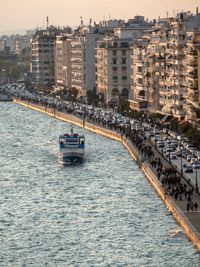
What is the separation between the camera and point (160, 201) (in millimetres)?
61500

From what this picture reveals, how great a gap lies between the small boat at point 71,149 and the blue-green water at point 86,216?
0.55m

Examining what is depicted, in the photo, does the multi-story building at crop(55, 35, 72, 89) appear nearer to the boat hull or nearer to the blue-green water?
the blue-green water

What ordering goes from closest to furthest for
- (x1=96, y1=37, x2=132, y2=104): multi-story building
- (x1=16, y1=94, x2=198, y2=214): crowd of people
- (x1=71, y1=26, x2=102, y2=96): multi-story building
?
(x1=16, y1=94, x2=198, y2=214): crowd of people → (x1=96, y1=37, x2=132, y2=104): multi-story building → (x1=71, y1=26, x2=102, y2=96): multi-story building

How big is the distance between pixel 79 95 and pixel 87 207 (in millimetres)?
76951

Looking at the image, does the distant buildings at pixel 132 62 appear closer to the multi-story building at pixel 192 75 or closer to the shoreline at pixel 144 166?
the multi-story building at pixel 192 75

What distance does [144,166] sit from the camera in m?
73.4

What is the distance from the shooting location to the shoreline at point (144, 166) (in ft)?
171

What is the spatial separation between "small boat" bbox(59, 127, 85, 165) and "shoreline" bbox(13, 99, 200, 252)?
273cm

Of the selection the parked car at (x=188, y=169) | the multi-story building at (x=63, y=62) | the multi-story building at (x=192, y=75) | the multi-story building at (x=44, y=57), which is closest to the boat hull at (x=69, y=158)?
the multi-story building at (x=192, y=75)

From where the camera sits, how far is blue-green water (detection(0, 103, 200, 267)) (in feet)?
164

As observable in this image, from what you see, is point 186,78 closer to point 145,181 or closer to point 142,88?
point 142,88

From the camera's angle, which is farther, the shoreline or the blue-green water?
the shoreline

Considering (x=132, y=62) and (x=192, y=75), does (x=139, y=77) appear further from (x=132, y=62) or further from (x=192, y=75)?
(x=192, y=75)

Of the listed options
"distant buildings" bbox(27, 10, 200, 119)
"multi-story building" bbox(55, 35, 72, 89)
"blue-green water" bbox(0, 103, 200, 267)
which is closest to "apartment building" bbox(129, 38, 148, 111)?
"distant buildings" bbox(27, 10, 200, 119)
